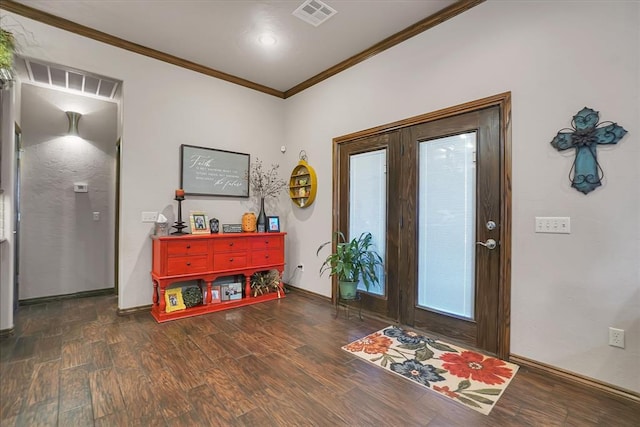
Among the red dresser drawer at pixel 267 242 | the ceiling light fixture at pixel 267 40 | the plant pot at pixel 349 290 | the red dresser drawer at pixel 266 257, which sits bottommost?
the plant pot at pixel 349 290

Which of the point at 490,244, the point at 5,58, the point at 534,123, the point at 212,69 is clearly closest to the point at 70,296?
the point at 5,58

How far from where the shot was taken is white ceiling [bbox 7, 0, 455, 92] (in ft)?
8.69

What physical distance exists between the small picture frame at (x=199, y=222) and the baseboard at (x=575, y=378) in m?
3.34

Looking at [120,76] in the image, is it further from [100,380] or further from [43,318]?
[100,380]

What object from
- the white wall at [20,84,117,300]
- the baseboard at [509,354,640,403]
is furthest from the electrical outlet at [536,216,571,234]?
the white wall at [20,84,117,300]

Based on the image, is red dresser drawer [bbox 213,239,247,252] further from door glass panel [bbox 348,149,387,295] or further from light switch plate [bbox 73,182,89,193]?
light switch plate [bbox 73,182,89,193]

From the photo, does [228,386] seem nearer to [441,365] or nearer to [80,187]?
[441,365]

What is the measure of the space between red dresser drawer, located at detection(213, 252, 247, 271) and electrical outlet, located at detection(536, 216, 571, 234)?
3.05 m

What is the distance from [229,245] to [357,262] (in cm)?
158

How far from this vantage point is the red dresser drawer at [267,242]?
3.82 meters

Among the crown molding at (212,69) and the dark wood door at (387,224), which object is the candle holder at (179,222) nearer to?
the crown molding at (212,69)

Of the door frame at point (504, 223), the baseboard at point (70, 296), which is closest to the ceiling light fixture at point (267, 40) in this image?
the door frame at point (504, 223)

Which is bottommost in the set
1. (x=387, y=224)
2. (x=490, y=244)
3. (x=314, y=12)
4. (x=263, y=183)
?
(x=490, y=244)

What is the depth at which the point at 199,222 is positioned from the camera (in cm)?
360
